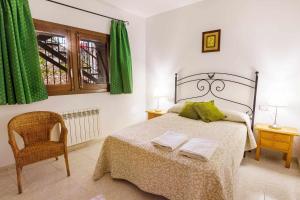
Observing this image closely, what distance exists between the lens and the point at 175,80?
3643 mm

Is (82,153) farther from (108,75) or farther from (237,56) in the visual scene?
(237,56)

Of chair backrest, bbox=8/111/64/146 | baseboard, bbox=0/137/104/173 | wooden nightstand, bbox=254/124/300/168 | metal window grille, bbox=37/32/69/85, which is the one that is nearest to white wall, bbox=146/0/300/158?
wooden nightstand, bbox=254/124/300/168

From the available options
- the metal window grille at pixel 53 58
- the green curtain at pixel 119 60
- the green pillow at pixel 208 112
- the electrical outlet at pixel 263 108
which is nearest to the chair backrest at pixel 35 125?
the metal window grille at pixel 53 58

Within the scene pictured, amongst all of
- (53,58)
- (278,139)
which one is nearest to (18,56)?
(53,58)

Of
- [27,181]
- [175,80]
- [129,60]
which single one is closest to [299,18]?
[175,80]

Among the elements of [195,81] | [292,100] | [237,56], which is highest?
[237,56]

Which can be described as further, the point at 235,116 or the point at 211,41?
the point at 211,41

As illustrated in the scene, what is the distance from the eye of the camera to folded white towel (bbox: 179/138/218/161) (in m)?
1.51

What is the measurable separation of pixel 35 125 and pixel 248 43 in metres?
3.39

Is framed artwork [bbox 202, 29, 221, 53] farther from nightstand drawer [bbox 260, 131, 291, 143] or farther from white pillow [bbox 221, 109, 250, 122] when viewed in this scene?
nightstand drawer [bbox 260, 131, 291, 143]

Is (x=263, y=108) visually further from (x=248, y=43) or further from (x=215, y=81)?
(x=248, y=43)

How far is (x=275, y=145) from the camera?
2.44 m

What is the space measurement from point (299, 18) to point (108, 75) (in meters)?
3.12

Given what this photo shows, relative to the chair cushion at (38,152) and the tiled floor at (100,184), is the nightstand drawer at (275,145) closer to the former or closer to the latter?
the tiled floor at (100,184)
